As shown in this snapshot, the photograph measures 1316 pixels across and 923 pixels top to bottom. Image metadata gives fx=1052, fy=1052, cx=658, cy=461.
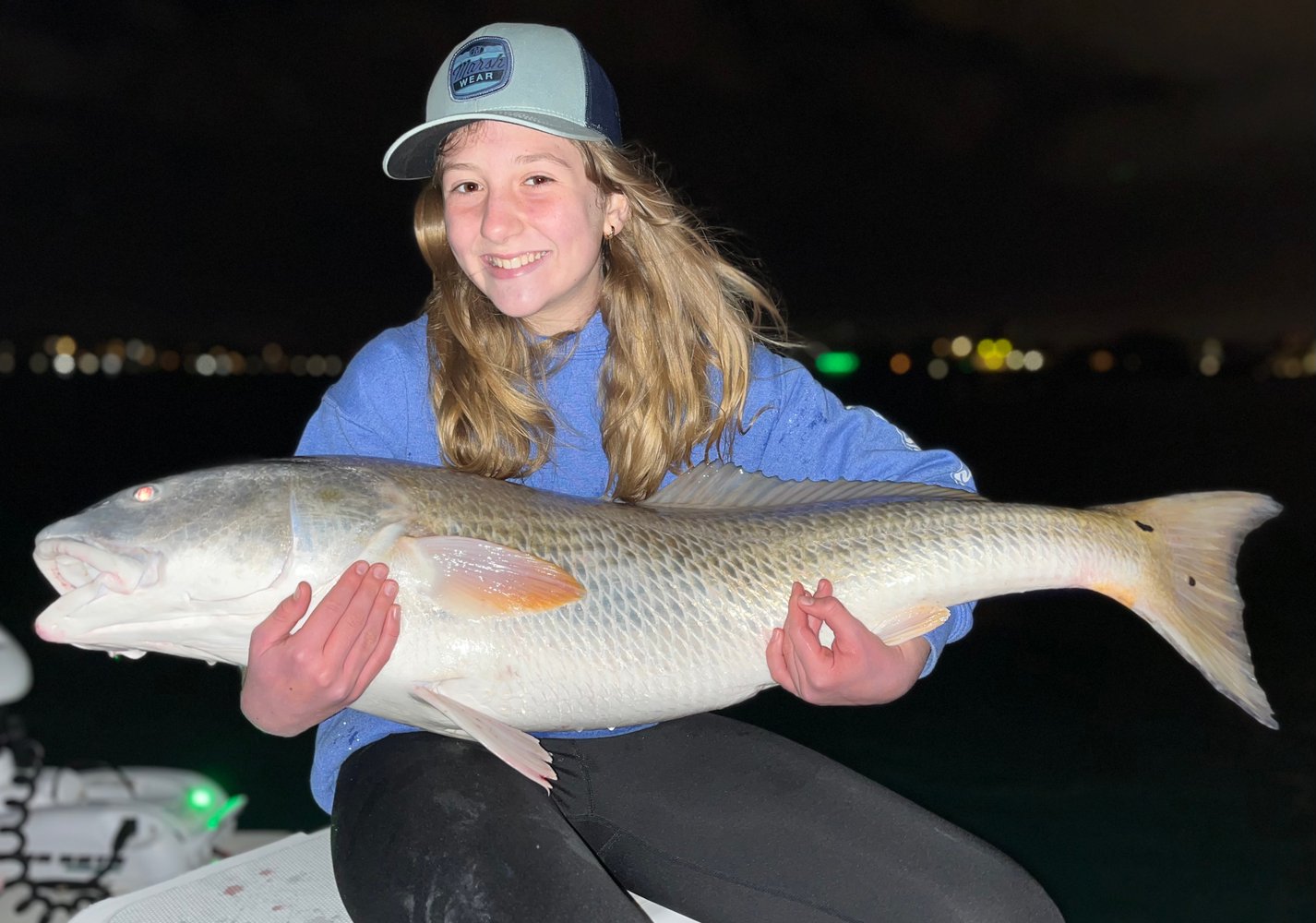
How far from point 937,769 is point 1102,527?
511 cm

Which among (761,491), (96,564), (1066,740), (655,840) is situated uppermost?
(761,491)

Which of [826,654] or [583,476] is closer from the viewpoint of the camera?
[826,654]

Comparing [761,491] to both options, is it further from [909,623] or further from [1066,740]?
[1066,740]

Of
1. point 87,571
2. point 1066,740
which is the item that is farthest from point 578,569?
point 1066,740

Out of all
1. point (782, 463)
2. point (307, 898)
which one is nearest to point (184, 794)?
point (307, 898)

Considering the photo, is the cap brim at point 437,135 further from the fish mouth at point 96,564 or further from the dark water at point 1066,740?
the dark water at point 1066,740

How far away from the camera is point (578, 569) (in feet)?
8.32

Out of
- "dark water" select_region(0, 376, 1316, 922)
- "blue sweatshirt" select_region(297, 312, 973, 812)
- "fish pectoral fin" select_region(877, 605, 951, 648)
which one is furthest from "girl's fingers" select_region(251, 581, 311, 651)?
"dark water" select_region(0, 376, 1316, 922)

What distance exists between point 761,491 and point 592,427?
55 centimetres

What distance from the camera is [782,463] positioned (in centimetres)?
325

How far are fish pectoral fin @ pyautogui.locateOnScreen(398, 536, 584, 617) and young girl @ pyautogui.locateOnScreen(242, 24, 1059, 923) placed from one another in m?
0.11

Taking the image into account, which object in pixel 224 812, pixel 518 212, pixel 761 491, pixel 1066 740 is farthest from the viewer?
pixel 1066 740

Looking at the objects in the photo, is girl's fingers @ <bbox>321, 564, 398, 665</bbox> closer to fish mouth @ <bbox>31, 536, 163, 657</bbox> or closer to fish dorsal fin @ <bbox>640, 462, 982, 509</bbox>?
fish mouth @ <bbox>31, 536, 163, 657</bbox>

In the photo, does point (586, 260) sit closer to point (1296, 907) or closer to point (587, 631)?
point (587, 631)
